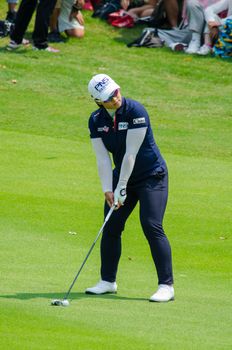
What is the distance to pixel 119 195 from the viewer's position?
9.95 meters

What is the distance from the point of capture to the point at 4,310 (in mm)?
9266

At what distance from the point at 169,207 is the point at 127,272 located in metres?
3.05

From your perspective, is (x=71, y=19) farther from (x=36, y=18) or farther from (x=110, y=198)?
(x=110, y=198)

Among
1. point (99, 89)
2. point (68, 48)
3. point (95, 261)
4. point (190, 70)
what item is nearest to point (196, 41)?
point (190, 70)

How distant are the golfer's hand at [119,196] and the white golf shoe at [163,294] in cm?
87

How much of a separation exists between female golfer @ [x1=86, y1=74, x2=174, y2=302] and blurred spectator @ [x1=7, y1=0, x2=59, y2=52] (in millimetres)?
13315

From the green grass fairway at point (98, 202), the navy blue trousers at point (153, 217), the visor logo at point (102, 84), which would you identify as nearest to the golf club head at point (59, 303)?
the green grass fairway at point (98, 202)

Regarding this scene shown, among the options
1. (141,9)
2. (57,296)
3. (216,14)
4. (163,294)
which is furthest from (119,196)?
(141,9)

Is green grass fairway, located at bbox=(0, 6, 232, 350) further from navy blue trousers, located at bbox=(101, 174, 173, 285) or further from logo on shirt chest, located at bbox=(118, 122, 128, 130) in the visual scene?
logo on shirt chest, located at bbox=(118, 122, 128, 130)

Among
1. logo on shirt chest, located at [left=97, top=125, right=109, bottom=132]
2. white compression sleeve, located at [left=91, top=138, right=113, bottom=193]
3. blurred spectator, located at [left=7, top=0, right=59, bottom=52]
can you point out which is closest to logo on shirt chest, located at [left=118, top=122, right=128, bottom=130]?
logo on shirt chest, located at [left=97, top=125, right=109, bottom=132]

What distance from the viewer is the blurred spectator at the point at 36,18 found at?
2316cm

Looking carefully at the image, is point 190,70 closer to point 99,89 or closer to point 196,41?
point 196,41

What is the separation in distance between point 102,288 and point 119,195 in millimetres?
1012

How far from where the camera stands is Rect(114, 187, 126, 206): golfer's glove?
32.6 feet
